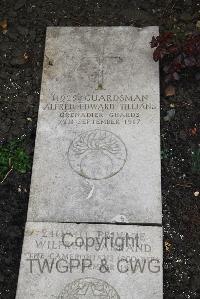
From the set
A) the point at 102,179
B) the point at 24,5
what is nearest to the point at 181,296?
the point at 102,179

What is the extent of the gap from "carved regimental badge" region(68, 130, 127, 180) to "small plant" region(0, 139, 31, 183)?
381mm

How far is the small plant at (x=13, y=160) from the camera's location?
3830mm

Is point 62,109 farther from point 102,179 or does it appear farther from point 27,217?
point 27,217

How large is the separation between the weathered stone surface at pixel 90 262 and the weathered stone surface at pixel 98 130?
105mm

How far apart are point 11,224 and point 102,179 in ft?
2.55

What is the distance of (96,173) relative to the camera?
12.1 feet

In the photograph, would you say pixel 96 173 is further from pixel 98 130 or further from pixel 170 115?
pixel 170 115

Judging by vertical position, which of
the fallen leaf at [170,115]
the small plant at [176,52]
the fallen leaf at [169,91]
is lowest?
the fallen leaf at [170,115]

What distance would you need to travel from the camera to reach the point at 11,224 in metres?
3.65

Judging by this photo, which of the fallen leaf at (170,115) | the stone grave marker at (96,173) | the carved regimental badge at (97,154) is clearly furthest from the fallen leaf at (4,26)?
the fallen leaf at (170,115)

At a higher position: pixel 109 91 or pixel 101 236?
pixel 109 91

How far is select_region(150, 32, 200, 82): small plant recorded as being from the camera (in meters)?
3.92

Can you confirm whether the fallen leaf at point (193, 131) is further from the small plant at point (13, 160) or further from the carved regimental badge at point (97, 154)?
the small plant at point (13, 160)

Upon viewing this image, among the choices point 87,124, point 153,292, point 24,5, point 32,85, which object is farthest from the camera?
point 24,5
